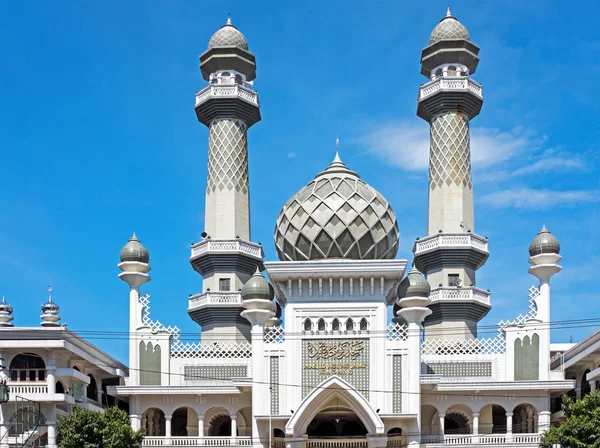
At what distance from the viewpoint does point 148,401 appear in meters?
45.6

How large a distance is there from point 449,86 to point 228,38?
1102 centimetres

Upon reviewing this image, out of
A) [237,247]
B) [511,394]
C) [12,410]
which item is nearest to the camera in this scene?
[12,410]

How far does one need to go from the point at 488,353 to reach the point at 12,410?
18.5 meters

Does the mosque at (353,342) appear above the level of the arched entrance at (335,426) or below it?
above

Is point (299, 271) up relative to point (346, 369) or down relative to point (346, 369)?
up

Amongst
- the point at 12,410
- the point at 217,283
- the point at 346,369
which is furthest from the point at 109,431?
the point at 217,283

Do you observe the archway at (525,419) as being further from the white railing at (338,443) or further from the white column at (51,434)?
the white column at (51,434)

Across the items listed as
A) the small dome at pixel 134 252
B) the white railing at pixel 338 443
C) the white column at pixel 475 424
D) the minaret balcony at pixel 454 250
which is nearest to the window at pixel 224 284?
the small dome at pixel 134 252

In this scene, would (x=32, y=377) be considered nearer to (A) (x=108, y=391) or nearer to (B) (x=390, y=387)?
A: (A) (x=108, y=391)

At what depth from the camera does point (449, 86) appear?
52250 millimetres

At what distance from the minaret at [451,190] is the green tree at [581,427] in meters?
12.3

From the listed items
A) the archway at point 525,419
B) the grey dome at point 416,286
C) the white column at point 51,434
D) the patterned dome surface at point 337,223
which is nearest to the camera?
the white column at point 51,434

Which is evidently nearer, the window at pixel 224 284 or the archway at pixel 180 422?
the archway at pixel 180 422

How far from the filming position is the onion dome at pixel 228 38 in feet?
180
